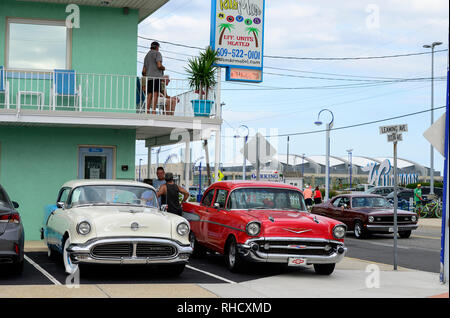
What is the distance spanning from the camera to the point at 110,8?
17.5 meters

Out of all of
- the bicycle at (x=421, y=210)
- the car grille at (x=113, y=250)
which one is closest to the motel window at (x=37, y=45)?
the car grille at (x=113, y=250)

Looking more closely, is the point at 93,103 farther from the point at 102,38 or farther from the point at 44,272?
the point at 44,272

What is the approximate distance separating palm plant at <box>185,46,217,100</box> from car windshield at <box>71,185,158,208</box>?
6.38 meters

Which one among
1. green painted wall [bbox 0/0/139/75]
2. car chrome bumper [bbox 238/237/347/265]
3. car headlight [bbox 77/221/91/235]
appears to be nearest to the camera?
car headlight [bbox 77/221/91/235]

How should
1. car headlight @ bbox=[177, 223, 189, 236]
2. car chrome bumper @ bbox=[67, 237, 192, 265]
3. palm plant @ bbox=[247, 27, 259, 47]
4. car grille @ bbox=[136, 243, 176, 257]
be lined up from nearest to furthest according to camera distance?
car chrome bumper @ bbox=[67, 237, 192, 265], car grille @ bbox=[136, 243, 176, 257], car headlight @ bbox=[177, 223, 189, 236], palm plant @ bbox=[247, 27, 259, 47]

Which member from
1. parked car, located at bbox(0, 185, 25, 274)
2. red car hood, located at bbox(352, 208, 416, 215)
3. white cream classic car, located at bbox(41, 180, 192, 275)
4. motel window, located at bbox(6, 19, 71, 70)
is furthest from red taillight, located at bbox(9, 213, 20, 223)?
red car hood, located at bbox(352, 208, 416, 215)

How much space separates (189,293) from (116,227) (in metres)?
1.69

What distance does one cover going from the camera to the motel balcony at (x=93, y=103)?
51.7ft

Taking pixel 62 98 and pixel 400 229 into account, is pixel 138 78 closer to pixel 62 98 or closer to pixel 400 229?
pixel 62 98

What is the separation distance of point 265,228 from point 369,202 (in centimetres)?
1223

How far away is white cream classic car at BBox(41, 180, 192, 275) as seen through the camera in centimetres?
969

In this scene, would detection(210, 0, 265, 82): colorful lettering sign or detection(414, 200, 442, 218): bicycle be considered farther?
detection(414, 200, 442, 218): bicycle

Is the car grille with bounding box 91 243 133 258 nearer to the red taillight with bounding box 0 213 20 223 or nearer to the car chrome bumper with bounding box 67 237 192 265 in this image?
the car chrome bumper with bounding box 67 237 192 265
